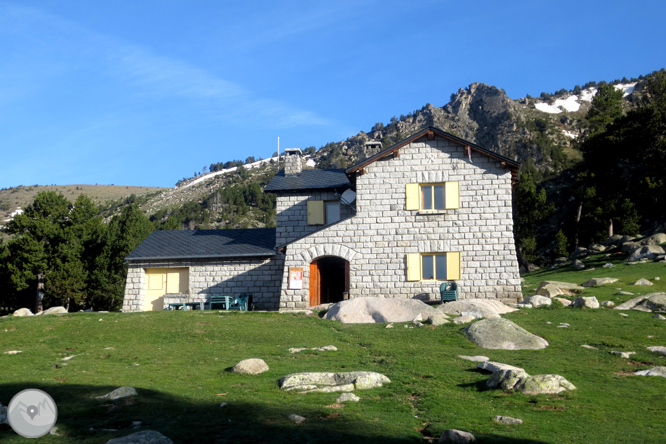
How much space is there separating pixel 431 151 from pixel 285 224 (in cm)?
880

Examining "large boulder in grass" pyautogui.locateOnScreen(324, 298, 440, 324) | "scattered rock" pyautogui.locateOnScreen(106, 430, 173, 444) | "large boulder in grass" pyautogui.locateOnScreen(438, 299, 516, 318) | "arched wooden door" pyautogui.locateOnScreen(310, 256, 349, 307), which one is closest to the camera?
"scattered rock" pyautogui.locateOnScreen(106, 430, 173, 444)

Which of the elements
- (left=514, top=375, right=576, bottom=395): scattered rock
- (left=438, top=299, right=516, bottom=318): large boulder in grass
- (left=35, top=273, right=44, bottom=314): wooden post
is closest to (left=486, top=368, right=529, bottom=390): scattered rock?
(left=514, top=375, right=576, bottom=395): scattered rock

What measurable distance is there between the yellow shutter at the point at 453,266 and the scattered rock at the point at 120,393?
57.6ft

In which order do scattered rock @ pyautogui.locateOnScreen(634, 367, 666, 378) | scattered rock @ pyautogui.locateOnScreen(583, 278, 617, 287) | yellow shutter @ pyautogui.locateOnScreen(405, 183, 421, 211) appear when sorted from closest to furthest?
scattered rock @ pyautogui.locateOnScreen(634, 367, 666, 378)
yellow shutter @ pyautogui.locateOnScreen(405, 183, 421, 211)
scattered rock @ pyautogui.locateOnScreen(583, 278, 617, 287)

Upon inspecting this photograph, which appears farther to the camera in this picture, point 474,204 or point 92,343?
point 474,204

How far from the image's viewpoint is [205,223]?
284 feet

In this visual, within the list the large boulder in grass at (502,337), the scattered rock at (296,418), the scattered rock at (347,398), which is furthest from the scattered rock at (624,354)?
the scattered rock at (296,418)

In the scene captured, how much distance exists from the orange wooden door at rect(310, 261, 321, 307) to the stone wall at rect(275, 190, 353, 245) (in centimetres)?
300

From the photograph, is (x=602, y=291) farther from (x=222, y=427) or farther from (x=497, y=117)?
(x=497, y=117)

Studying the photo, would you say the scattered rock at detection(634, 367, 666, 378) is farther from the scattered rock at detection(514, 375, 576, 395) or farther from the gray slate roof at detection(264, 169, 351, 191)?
the gray slate roof at detection(264, 169, 351, 191)

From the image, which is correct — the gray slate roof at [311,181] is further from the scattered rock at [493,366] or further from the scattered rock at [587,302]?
the scattered rock at [493,366]

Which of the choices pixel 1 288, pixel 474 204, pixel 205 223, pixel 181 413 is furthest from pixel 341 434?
pixel 205 223

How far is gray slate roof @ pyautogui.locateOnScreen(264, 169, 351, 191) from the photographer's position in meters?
29.5

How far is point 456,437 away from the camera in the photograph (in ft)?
26.3
